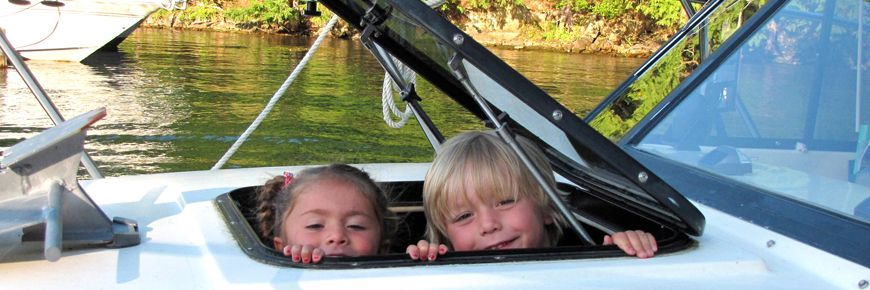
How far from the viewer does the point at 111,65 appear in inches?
460

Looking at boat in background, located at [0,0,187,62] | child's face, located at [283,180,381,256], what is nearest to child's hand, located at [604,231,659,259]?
child's face, located at [283,180,381,256]

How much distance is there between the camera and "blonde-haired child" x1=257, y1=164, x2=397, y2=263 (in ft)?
4.74

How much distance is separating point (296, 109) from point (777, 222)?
24.0 ft

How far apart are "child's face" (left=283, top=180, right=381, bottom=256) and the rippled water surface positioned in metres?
3.59

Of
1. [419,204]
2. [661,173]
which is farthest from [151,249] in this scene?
[661,173]

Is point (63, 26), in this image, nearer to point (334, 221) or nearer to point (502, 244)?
point (334, 221)

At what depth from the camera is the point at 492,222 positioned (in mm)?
1561

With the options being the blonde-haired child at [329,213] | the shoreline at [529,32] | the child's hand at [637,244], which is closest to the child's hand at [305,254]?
the blonde-haired child at [329,213]

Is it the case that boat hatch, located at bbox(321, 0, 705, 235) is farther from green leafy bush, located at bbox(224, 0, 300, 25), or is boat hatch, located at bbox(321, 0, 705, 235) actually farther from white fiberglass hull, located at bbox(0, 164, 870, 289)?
green leafy bush, located at bbox(224, 0, 300, 25)

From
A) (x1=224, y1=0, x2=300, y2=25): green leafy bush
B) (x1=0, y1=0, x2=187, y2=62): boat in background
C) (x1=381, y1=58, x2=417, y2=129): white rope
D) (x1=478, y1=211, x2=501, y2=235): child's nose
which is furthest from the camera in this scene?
(x1=224, y1=0, x2=300, y2=25): green leafy bush

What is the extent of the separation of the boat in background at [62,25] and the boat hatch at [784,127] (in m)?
12.3

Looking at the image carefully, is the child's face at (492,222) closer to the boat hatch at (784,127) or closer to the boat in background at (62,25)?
Result: the boat hatch at (784,127)

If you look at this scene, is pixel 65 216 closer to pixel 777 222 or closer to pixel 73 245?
pixel 73 245

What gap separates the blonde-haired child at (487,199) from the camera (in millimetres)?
1572
